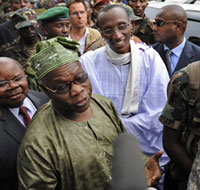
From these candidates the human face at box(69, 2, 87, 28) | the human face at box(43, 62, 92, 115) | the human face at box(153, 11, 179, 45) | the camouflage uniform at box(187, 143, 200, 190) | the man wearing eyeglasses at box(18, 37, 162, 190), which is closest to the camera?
the camouflage uniform at box(187, 143, 200, 190)

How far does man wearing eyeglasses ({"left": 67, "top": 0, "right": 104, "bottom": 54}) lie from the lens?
420 centimetres

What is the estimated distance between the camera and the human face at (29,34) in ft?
12.1

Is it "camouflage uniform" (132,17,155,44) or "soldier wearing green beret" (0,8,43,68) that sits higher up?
"soldier wearing green beret" (0,8,43,68)

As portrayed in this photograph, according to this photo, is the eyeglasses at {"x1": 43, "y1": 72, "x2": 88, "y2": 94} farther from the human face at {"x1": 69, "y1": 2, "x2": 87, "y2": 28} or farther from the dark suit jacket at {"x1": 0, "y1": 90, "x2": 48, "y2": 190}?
the human face at {"x1": 69, "y1": 2, "x2": 87, "y2": 28}

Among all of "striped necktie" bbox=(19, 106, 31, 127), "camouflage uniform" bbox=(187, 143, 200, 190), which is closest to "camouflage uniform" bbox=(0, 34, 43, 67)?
"striped necktie" bbox=(19, 106, 31, 127)

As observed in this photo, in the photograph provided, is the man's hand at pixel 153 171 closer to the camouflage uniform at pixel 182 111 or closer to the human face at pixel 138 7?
the camouflage uniform at pixel 182 111

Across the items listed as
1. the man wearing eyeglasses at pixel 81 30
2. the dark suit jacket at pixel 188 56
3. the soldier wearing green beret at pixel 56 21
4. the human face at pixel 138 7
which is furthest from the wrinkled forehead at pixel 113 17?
the human face at pixel 138 7

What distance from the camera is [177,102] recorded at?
67.5 inches

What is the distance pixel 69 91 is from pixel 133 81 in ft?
2.81

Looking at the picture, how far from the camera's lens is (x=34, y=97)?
2457 millimetres

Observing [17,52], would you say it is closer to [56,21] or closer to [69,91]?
[56,21]

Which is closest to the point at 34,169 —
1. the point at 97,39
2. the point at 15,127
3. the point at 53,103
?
the point at 53,103

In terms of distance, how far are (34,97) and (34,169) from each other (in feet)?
3.29

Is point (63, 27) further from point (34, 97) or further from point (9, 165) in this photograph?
point (9, 165)
